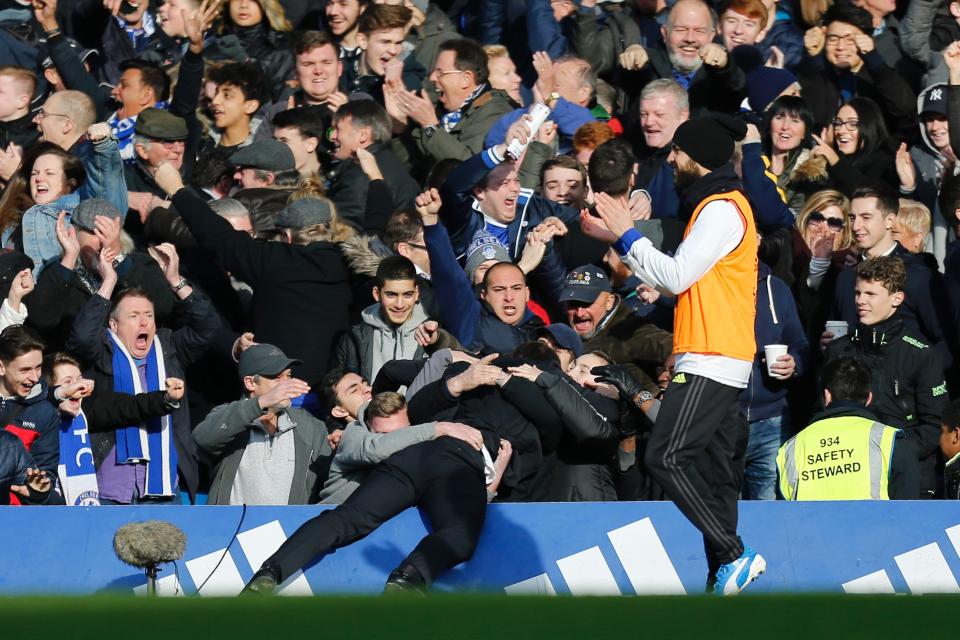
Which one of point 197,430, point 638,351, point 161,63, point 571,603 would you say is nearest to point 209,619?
point 571,603

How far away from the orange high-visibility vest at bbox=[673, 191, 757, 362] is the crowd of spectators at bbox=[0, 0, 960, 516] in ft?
1.01

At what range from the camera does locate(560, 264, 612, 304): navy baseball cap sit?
34.5 feet

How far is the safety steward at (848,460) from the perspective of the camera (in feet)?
30.1

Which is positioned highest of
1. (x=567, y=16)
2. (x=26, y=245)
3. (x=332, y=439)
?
(x=567, y=16)

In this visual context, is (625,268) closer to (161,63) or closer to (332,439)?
(332,439)

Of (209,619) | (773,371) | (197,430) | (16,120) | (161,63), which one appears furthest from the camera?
(161,63)

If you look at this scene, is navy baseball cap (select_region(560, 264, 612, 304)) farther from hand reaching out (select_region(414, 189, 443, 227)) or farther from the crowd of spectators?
hand reaching out (select_region(414, 189, 443, 227))

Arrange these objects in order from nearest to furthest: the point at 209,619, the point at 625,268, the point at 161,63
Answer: the point at 209,619
the point at 625,268
the point at 161,63

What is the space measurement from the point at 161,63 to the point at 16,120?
1482 millimetres

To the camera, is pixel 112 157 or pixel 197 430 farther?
pixel 112 157

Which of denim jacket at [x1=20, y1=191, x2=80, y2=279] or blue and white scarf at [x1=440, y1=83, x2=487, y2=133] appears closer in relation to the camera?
denim jacket at [x1=20, y1=191, x2=80, y2=279]

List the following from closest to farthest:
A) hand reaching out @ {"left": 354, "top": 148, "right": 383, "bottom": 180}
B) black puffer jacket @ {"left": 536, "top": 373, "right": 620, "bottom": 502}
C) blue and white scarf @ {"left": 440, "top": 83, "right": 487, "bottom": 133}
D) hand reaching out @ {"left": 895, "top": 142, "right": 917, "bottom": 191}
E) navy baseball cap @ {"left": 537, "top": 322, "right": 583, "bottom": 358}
Result: 1. black puffer jacket @ {"left": 536, "top": 373, "right": 620, "bottom": 502}
2. navy baseball cap @ {"left": 537, "top": 322, "right": 583, "bottom": 358}
3. hand reaching out @ {"left": 354, "top": 148, "right": 383, "bottom": 180}
4. hand reaching out @ {"left": 895, "top": 142, "right": 917, "bottom": 191}
5. blue and white scarf @ {"left": 440, "top": 83, "right": 487, "bottom": 133}

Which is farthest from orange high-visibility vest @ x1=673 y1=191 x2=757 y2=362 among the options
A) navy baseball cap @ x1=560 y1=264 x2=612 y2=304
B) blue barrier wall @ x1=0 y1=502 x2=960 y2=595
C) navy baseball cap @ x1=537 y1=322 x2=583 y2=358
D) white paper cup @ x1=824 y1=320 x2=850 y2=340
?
white paper cup @ x1=824 y1=320 x2=850 y2=340

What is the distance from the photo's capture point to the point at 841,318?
10750 millimetres
